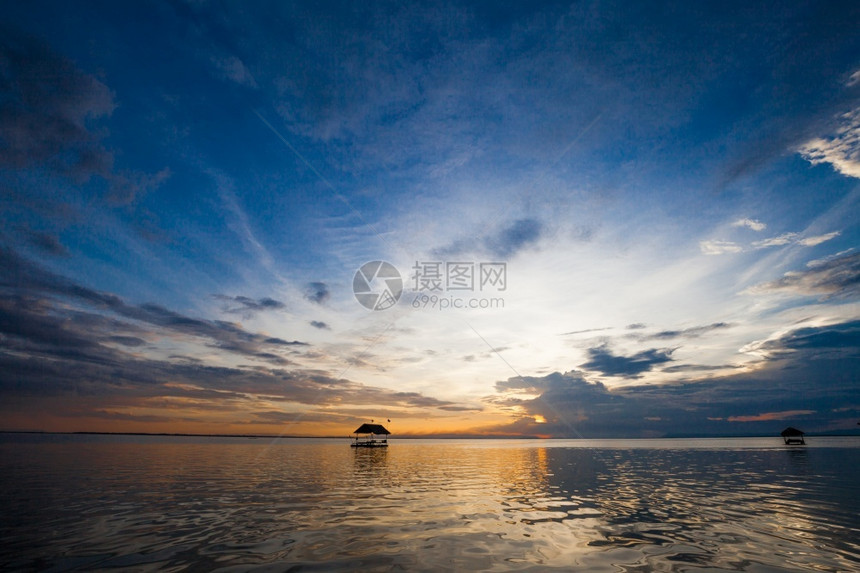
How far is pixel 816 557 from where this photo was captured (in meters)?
12.4

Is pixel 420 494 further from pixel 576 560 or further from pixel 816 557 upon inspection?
pixel 816 557

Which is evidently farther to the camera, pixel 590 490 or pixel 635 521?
pixel 590 490

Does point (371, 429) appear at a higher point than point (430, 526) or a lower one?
higher

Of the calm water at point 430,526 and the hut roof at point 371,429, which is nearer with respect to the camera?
the calm water at point 430,526

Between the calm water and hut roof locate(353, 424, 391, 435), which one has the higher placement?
hut roof locate(353, 424, 391, 435)

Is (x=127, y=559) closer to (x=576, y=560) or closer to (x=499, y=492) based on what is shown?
(x=576, y=560)

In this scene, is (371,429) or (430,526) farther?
(371,429)

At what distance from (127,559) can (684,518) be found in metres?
20.9

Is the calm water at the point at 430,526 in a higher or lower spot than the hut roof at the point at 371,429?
lower

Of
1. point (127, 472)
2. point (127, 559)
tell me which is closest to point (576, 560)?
point (127, 559)

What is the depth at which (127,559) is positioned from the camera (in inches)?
489

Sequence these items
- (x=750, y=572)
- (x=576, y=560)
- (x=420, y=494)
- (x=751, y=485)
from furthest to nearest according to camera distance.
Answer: (x=751, y=485) < (x=420, y=494) < (x=576, y=560) < (x=750, y=572)

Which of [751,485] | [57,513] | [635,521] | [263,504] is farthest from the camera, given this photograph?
[751,485]

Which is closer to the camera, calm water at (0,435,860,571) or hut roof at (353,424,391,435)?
calm water at (0,435,860,571)
